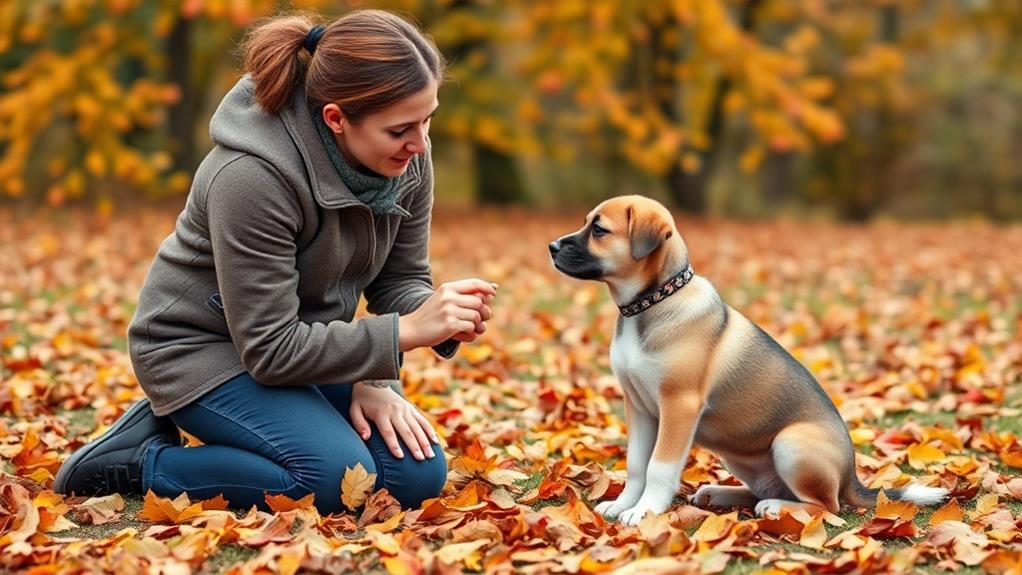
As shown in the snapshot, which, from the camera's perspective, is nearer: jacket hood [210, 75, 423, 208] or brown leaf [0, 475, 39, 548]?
brown leaf [0, 475, 39, 548]

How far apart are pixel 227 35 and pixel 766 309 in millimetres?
12068

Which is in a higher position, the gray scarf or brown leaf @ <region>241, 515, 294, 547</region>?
the gray scarf

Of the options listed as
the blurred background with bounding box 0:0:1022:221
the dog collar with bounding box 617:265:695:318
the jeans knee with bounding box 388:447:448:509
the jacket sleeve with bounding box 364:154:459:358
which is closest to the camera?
the dog collar with bounding box 617:265:695:318

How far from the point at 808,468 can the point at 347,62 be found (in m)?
1.88

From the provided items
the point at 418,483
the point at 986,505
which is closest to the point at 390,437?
the point at 418,483

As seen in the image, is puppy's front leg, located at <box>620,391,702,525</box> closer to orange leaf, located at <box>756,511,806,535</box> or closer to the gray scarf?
orange leaf, located at <box>756,511,806,535</box>

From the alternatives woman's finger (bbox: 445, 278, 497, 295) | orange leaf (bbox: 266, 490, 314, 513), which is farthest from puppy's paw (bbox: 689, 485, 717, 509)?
orange leaf (bbox: 266, 490, 314, 513)

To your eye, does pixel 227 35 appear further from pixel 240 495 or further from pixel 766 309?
pixel 240 495

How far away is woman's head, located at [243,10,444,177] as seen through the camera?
11.8ft

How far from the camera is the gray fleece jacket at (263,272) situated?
11.9ft

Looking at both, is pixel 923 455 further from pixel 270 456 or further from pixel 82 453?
pixel 82 453

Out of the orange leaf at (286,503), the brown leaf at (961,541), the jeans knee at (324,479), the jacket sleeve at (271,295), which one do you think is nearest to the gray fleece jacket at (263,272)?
the jacket sleeve at (271,295)

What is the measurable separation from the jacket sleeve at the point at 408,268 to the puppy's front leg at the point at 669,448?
1.03 metres

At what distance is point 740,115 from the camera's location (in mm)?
21797
